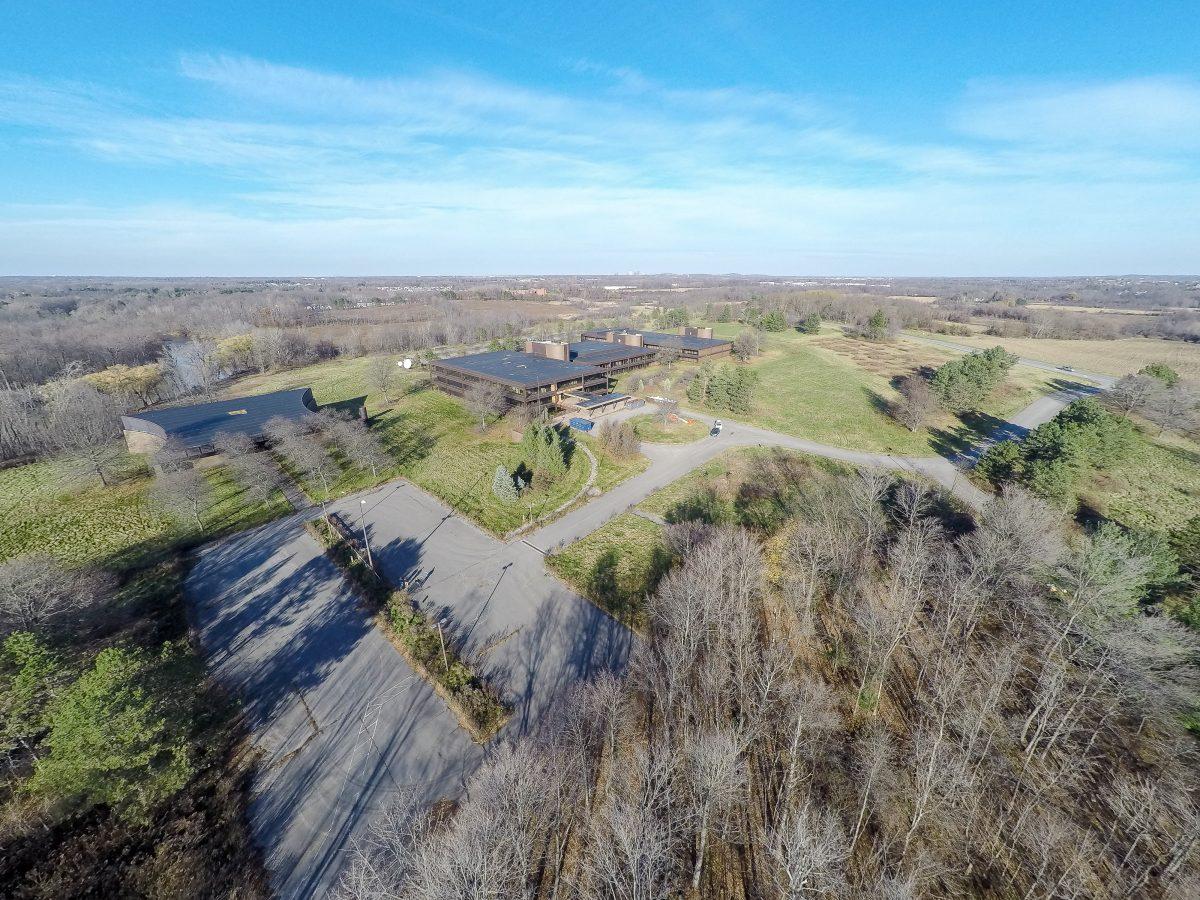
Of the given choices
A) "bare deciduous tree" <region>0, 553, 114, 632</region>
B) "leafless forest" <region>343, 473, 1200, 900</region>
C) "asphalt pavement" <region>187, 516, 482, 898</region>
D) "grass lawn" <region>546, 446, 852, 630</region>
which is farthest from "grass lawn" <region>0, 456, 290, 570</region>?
"leafless forest" <region>343, 473, 1200, 900</region>

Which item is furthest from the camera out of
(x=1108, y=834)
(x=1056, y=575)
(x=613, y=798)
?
(x=1056, y=575)

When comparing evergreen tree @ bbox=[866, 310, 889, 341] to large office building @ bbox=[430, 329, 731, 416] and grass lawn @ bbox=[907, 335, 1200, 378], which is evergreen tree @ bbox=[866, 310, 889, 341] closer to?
grass lawn @ bbox=[907, 335, 1200, 378]

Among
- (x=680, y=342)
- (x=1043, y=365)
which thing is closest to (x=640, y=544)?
(x=680, y=342)

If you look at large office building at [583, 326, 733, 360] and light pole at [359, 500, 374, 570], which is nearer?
light pole at [359, 500, 374, 570]

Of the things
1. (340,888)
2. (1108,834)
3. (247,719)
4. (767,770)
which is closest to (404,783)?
(340,888)

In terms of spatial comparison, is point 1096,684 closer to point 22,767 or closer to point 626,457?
point 626,457

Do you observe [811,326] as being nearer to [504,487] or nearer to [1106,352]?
[1106,352]

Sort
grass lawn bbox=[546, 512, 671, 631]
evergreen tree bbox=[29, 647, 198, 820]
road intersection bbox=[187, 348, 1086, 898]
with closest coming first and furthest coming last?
1. evergreen tree bbox=[29, 647, 198, 820]
2. road intersection bbox=[187, 348, 1086, 898]
3. grass lawn bbox=[546, 512, 671, 631]
